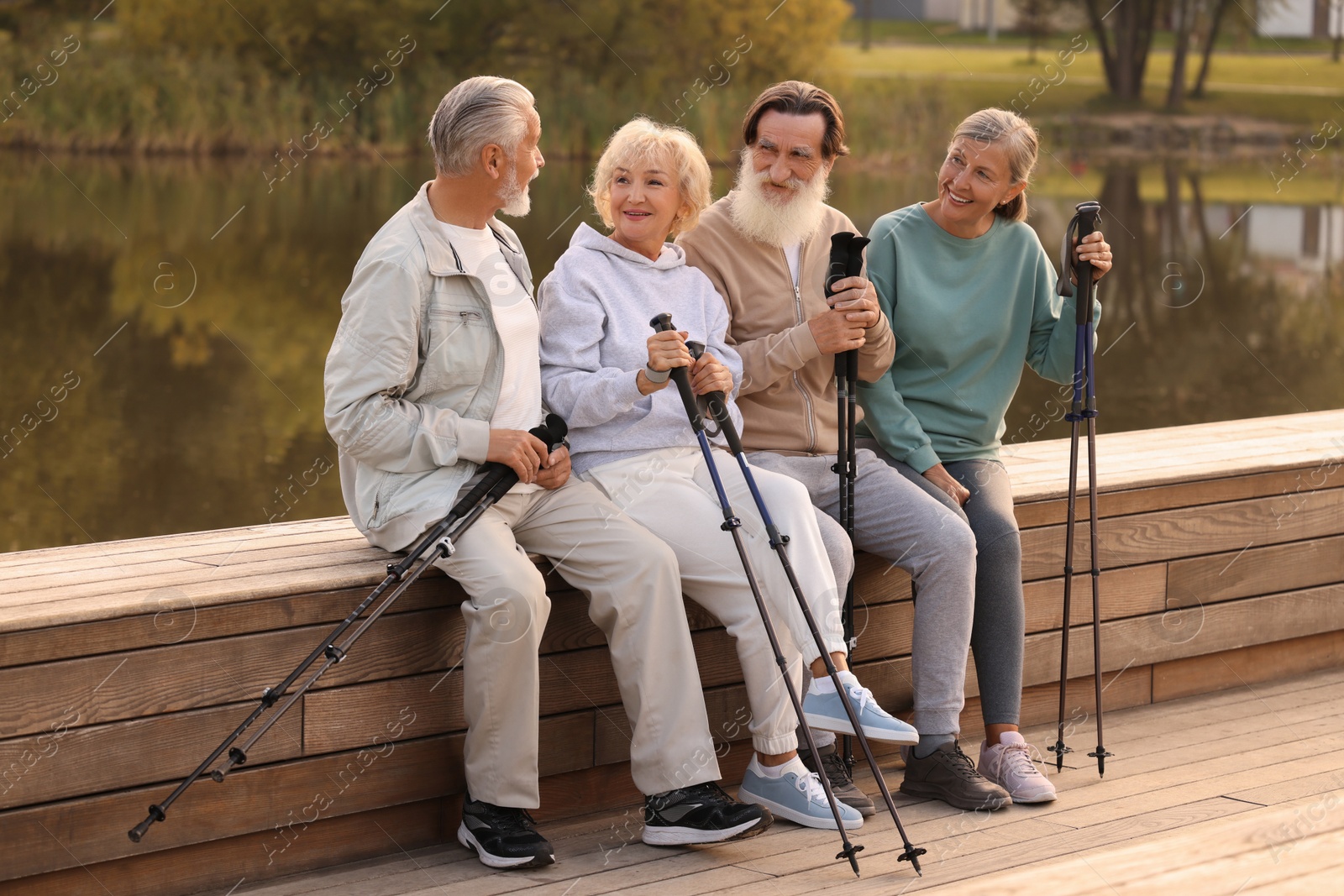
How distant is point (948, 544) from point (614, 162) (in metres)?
0.96

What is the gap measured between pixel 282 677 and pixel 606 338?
2.78 feet

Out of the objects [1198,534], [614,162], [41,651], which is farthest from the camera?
[1198,534]

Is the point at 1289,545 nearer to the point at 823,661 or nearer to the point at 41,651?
the point at 823,661

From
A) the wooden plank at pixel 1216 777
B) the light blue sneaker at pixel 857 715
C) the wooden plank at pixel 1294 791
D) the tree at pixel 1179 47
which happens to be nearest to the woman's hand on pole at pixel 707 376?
the light blue sneaker at pixel 857 715

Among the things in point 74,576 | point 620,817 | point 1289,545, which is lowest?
point 620,817

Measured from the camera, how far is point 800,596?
102 inches

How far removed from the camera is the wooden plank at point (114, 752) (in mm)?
2305

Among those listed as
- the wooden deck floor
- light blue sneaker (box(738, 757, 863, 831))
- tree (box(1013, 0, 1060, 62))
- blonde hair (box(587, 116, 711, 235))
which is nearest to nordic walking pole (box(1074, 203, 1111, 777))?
the wooden deck floor

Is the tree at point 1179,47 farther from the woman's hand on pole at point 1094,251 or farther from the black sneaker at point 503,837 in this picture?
the black sneaker at point 503,837

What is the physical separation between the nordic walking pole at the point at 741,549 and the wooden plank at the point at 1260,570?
4.36 ft

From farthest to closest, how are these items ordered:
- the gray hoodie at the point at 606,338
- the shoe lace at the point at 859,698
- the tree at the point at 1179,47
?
the tree at the point at 1179,47
the gray hoodie at the point at 606,338
the shoe lace at the point at 859,698

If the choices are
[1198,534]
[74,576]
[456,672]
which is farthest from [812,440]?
[74,576]

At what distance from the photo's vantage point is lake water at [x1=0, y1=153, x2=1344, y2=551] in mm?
9117

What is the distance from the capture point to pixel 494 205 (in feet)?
9.09
